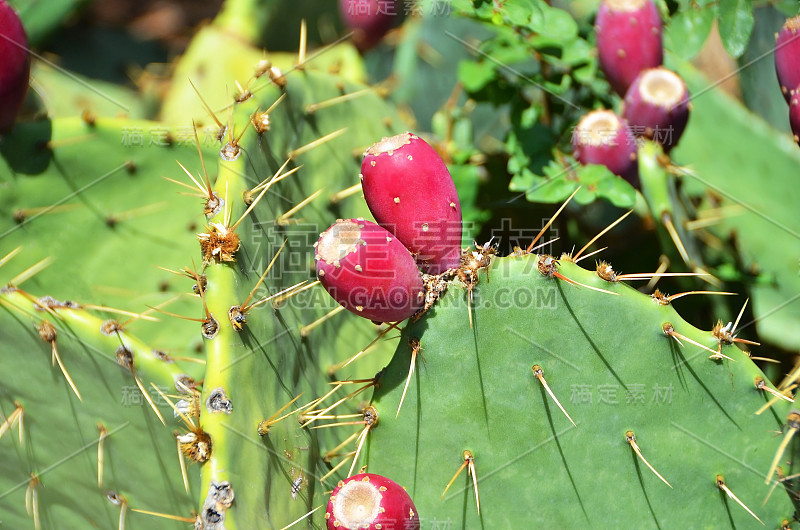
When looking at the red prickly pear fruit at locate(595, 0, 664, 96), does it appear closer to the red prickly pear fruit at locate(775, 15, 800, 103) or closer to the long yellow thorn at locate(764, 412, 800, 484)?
the red prickly pear fruit at locate(775, 15, 800, 103)

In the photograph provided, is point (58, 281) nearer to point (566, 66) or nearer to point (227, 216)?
point (227, 216)

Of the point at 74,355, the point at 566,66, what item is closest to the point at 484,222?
the point at 566,66

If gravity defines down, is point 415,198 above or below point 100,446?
above

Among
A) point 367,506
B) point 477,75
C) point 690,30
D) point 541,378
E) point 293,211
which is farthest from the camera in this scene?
point 477,75

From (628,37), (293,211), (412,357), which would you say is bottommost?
(412,357)

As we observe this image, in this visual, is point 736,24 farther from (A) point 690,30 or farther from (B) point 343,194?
(B) point 343,194

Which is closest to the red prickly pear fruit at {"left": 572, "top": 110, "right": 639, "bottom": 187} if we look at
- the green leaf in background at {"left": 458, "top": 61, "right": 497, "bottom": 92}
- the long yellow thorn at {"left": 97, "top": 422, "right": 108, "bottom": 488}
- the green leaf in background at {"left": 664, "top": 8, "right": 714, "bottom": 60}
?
the green leaf in background at {"left": 664, "top": 8, "right": 714, "bottom": 60}

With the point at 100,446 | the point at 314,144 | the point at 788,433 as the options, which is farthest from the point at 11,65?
the point at 788,433

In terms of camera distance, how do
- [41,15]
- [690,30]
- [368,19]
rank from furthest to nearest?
[41,15], [368,19], [690,30]
